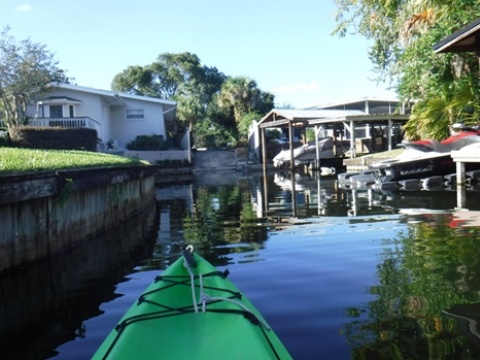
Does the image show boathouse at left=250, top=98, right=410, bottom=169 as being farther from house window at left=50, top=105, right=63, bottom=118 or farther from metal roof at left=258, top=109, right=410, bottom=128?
house window at left=50, top=105, right=63, bottom=118

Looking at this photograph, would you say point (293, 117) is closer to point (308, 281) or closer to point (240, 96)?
point (240, 96)

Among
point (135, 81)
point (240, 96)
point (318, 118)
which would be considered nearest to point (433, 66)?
point (318, 118)

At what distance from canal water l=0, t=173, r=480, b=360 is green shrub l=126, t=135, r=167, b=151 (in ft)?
88.5

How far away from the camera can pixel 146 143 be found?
4031cm

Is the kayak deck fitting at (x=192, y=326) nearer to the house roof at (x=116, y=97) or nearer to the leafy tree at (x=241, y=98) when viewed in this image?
the house roof at (x=116, y=97)

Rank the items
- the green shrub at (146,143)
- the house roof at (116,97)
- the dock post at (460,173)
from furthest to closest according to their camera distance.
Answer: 1. the green shrub at (146,143)
2. the house roof at (116,97)
3. the dock post at (460,173)

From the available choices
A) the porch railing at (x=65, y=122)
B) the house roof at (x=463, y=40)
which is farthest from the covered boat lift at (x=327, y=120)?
the house roof at (x=463, y=40)

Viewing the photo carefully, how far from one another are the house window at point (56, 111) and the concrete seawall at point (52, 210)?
27.8 metres

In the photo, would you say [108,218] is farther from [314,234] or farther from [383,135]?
[383,135]

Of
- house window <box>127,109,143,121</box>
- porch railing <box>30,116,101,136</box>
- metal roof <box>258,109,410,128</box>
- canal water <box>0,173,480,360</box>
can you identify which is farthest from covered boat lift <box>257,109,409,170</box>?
canal water <box>0,173,480,360</box>

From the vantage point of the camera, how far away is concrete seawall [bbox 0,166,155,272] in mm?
7656

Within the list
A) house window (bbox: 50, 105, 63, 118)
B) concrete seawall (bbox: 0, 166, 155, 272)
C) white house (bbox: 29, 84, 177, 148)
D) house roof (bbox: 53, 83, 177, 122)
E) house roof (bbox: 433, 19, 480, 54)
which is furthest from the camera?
house window (bbox: 50, 105, 63, 118)

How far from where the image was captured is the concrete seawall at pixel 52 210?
7.66 meters

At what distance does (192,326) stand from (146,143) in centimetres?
3697
